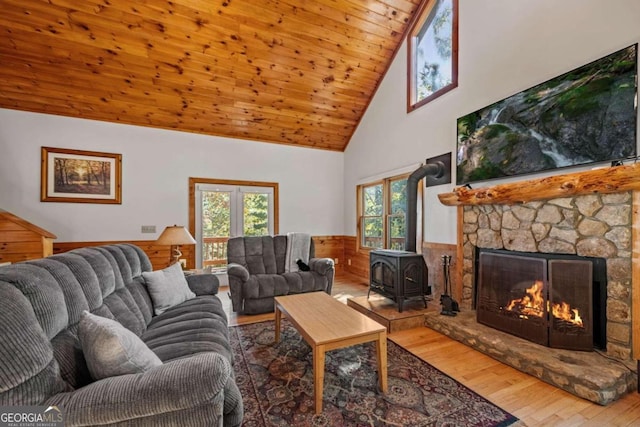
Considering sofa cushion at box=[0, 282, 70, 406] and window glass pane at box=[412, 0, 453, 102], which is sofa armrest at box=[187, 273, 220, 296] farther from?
window glass pane at box=[412, 0, 453, 102]

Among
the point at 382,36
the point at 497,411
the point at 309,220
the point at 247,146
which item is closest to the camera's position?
the point at 497,411

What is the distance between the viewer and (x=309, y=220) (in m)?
5.70

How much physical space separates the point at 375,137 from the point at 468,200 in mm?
2400

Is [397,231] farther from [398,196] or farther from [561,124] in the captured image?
[561,124]

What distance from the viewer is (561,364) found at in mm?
1899

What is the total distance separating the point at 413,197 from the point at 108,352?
10.4 ft

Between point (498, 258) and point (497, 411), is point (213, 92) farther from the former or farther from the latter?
point (497, 411)

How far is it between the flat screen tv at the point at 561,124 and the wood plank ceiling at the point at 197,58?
6.96 feet

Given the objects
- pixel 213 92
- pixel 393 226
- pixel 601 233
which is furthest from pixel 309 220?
pixel 601 233

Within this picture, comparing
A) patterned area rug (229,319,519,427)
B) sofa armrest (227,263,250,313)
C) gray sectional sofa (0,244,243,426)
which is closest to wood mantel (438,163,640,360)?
patterned area rug (229,319,519,427)

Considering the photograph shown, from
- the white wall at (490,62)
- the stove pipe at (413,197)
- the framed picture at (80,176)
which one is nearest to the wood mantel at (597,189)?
the white wall at (490,62)

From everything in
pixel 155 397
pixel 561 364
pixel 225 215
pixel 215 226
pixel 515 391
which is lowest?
pixel 515 391

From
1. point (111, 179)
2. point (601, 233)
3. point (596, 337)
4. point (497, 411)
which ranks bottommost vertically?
point (497, 411)

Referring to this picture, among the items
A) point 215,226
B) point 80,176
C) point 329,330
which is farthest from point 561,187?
point 80,176
